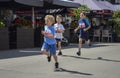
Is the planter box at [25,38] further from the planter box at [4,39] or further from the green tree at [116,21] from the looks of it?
the green tree at [116,21]

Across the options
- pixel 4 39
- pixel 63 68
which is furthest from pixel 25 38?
pixel 63 68

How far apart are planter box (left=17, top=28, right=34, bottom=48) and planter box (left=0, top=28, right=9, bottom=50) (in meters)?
1.03

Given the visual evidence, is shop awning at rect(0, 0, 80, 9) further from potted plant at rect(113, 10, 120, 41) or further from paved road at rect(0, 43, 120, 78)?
potted plant at rect(113, 10, 120, 41)

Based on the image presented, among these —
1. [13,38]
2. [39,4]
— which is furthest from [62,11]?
[13,38]

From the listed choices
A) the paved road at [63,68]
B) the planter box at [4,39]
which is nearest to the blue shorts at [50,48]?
the paved road at [63,68]

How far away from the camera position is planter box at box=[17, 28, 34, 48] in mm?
19495

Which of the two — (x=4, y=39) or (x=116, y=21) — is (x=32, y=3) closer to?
(x=4, y=39)

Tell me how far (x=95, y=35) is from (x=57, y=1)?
876 centimetres

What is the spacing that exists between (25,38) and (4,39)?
1821 mm

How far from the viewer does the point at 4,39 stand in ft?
59.9

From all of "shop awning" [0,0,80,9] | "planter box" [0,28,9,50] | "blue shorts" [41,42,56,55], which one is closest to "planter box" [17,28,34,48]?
"planter box" [0,28,9,50]

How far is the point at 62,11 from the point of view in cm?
2714

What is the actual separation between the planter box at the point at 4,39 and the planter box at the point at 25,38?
103cm

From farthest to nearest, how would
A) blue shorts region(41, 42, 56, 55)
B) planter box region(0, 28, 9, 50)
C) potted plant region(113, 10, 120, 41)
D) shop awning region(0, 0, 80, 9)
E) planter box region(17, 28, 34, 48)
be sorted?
1. potted plant region(113, 10, 120, 41)
2. planter box region(17, 28, 34, 48)
3. shop awning region(0, 0, 80, 9)
4. planter box region(0, 28, 9, 50)
5. blue shorts region(41, 42, 56, 55)
